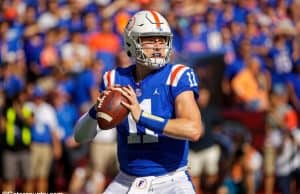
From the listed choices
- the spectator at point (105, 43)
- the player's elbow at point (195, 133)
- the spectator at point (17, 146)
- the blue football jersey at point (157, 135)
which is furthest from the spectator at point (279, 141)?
the player's elbow at point (195, 133)

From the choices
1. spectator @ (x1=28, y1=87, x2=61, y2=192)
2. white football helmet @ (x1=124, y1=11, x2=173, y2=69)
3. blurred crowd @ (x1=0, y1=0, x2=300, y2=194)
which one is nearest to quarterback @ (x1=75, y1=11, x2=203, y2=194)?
white football helmet @ (x1=124, y1=11, x2=173, y2=69)

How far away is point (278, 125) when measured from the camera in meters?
11.0

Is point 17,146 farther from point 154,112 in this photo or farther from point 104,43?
point 154,112

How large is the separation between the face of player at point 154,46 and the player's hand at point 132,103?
1.10 ft

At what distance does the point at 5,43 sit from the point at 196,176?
4.17 m

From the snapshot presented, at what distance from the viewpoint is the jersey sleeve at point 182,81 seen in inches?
202

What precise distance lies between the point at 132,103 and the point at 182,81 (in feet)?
1.25

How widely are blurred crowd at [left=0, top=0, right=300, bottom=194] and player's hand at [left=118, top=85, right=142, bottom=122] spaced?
17.5 ft

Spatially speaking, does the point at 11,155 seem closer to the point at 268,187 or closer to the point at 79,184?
the point at 79,184

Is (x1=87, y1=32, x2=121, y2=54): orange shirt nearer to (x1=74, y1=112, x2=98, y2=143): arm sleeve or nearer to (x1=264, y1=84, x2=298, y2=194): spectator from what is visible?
(x1=264, y1=84, x2=298, y2=194): spectator

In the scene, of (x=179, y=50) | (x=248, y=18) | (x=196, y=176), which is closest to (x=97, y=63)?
(x=179, y=50)

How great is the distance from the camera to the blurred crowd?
35.3 feet

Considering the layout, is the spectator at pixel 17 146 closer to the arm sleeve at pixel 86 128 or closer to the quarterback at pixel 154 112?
the arm sleeve at pixel 86 128

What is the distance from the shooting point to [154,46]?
5.30m
